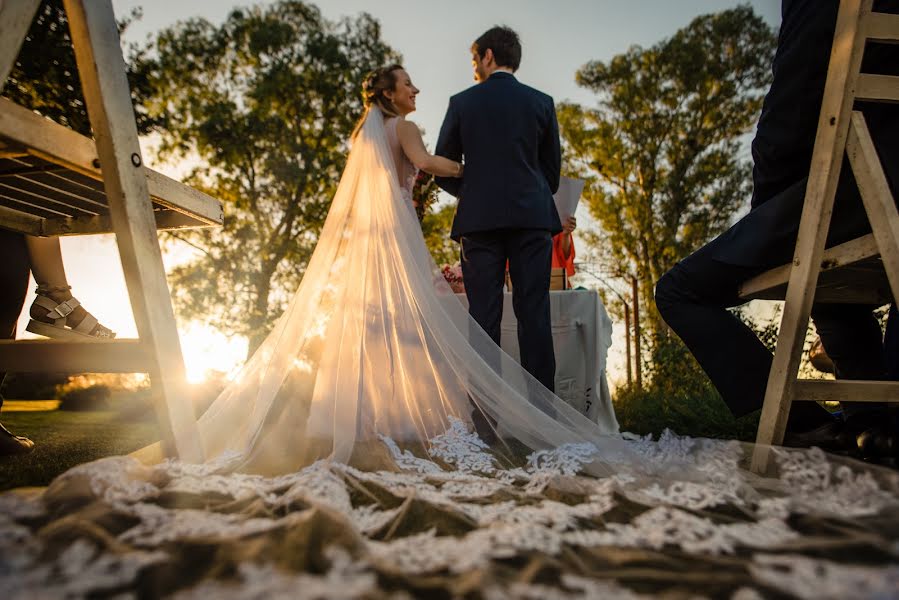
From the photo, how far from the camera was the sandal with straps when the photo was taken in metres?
1.84

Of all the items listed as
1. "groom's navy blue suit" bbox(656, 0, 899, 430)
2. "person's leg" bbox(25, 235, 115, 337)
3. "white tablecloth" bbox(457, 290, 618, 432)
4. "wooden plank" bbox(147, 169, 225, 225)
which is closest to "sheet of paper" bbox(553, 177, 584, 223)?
"white tablecloth" bbox(457, 290, 618, 432)

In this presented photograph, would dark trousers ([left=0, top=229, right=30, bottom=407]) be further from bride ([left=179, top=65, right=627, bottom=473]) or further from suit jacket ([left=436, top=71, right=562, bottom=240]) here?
suit jacket ([left=436, top=71, right=562, bottom=240])

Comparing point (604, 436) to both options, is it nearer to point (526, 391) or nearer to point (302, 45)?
point (526, 391)

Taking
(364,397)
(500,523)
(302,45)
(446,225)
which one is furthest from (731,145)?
(500,523)

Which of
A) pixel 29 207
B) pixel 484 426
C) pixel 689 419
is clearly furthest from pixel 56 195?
pixel 689 419

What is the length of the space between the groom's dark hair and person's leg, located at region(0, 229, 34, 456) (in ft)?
8.16

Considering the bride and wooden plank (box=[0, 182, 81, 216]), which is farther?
the bride

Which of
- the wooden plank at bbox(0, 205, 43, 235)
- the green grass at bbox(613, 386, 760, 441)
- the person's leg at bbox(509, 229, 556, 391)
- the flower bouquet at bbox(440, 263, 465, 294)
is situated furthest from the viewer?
the flower bouquet at bbox(440, 263, 465, 294)

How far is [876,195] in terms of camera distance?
1354 mm

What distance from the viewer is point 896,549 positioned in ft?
2.52

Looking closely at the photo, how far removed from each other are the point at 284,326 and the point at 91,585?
5.19ft

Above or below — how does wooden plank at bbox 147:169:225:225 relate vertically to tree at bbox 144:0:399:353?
below

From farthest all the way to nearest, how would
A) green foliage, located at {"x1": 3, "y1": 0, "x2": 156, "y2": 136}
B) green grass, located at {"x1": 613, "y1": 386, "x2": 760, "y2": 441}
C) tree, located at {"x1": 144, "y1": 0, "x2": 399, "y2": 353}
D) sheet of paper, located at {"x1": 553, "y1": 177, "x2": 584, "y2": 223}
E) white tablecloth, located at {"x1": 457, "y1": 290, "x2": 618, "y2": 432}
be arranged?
tree, located at {"x1": 144, "y1": 0, "x2": 399, "y2": 353}
green foliage, located at {"x1": 3, "y1": 0, "x2": 156, "y2": 136}
sheet of paper, located at {"x1": 553, "y1": 177, "x2": 584, "y2": 223}
white tablecloth, located at {"x1": 457, "y1": 290, "x2": 618, "y2": 432}
green grass, located at {"x1": 613, "y1": 386, "x2": 760, "y2": 441}

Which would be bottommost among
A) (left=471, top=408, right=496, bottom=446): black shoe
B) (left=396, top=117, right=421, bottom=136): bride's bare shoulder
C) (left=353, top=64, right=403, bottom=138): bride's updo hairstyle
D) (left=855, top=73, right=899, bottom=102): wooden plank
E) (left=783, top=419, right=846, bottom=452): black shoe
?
(left=783, top=419, right=846, bottom=452): black shoe
